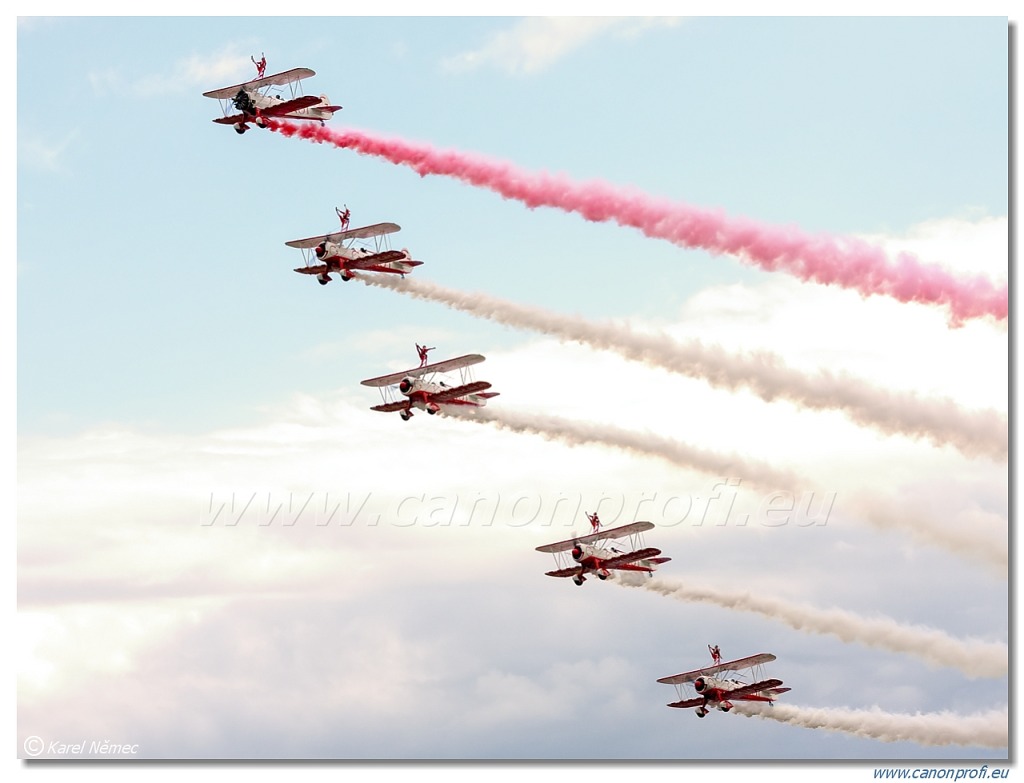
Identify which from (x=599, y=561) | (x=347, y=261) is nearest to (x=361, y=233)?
(x=347, y=261)

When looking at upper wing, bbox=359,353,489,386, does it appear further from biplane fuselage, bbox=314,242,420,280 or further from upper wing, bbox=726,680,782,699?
upper wing, bbox=726,680,782,699

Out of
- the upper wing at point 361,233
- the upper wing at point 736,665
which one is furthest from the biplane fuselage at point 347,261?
the upper wing at point 736,665

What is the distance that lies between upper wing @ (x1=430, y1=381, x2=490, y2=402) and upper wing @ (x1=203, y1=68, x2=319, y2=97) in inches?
818

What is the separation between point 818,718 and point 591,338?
97.6ft

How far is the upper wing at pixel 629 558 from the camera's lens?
126750 mm

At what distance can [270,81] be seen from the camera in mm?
116375

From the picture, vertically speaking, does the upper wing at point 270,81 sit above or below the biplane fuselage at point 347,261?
above

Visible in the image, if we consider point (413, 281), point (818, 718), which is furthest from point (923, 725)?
point (413, 281)

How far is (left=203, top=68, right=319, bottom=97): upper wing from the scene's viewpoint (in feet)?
379

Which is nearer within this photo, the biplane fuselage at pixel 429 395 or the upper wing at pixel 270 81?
the upper wing at pixel 270 81

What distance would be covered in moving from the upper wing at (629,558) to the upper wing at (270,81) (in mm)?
36359

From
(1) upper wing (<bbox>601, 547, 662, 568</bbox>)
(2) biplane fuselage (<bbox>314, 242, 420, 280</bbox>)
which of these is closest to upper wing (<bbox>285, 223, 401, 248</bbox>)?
(2) biplane fuselage (<bbox>314, 242, 420, 280</bbox>)

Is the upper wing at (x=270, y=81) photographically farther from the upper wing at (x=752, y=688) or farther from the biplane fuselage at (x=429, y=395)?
the upper wing at (x=752, y=688)

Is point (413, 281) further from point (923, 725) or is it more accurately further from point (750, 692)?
point (923, 725)
